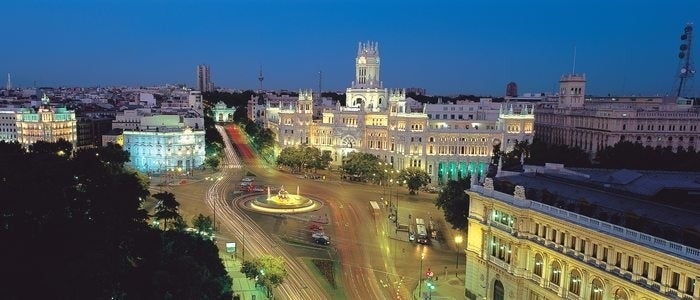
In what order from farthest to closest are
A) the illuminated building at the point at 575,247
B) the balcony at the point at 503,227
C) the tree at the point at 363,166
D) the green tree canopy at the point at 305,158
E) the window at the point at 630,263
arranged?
the green tree canopy at the point at 305,158 < the tree at the point at 363,166 < the balcony at the point at 503,227 < the window at the point at 630,263 < the illuminated building at the point at 575,247

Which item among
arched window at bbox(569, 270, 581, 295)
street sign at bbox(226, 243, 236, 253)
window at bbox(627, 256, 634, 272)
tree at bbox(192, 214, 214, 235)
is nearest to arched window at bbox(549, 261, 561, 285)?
arched window at bbox(569, 270, 581, 295)

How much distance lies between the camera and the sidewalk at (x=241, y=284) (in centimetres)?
5257

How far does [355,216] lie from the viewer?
83.8 m

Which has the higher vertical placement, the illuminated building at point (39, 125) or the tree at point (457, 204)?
the illuminated building at point (39, 125)

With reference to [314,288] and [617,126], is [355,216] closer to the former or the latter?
[314,288]

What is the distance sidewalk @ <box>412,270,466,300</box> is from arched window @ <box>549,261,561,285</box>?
11.2 meters

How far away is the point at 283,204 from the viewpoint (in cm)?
8925

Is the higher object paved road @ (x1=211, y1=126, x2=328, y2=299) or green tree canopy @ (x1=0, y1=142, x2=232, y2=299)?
green tree canopy @ (x1=0, y1=142, x2=232, y2=299)

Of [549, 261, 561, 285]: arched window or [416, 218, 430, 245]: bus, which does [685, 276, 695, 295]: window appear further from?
[416, 218, 430, 245]: bus

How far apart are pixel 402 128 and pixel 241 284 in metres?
75.6

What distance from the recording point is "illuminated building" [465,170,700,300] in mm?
36219

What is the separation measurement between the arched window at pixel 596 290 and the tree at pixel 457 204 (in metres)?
23.3

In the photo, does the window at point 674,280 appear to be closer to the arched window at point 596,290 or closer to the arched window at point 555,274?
the arched window at point 596,290

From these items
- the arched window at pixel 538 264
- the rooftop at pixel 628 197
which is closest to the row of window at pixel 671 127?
the rooftop at pixel 628 197
